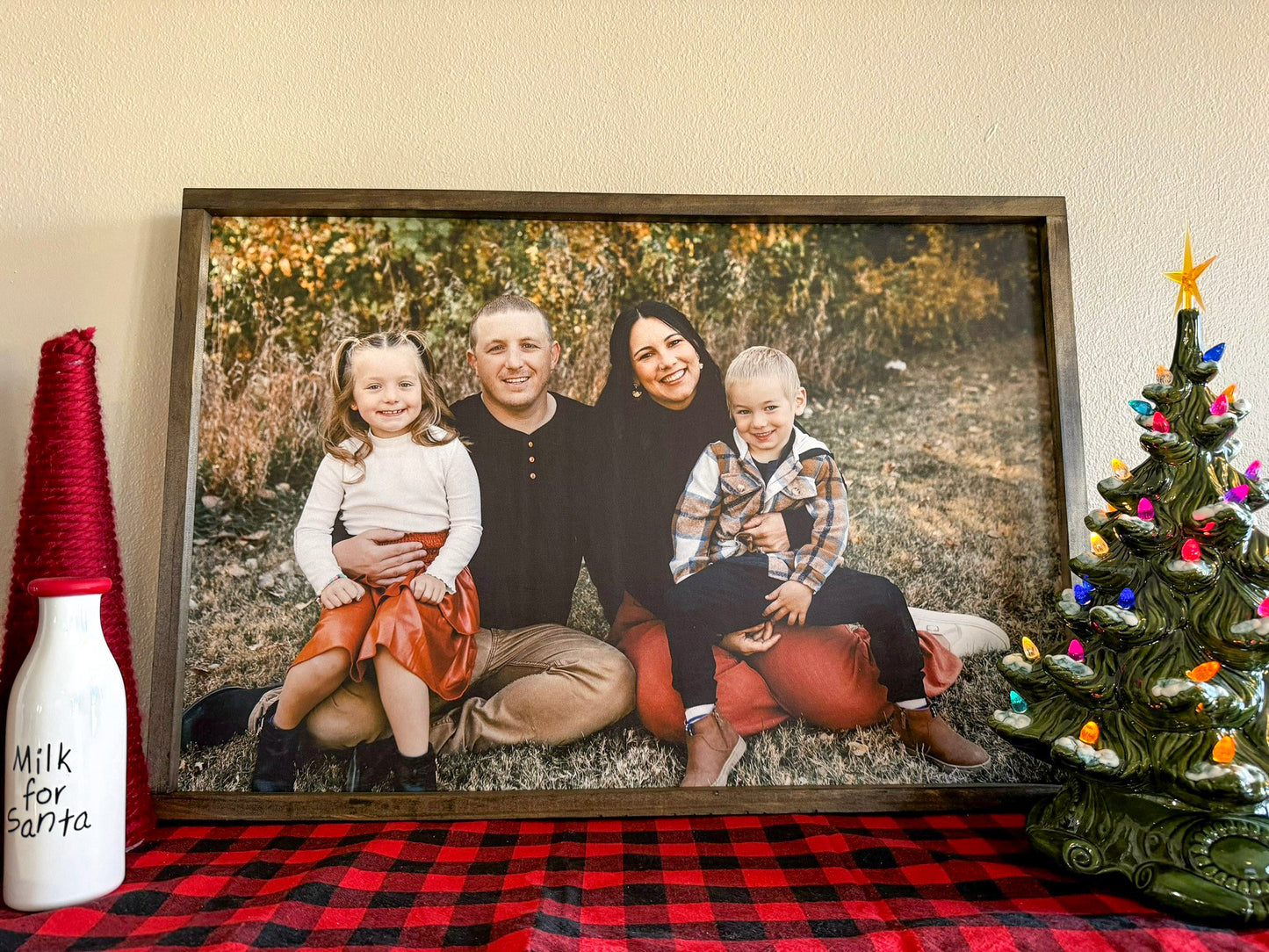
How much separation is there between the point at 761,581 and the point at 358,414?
1.91 feet

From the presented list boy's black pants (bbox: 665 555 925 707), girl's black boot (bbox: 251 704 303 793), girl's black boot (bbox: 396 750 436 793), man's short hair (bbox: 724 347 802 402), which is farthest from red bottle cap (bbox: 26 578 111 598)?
man's short hair (bbox: 724 347 802 402)

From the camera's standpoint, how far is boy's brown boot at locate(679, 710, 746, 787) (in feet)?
3.39

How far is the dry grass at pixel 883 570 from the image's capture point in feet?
3.39

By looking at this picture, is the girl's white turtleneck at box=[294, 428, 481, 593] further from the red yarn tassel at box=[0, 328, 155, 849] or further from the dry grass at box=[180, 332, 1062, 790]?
the red yarn tassel at box=[0, 328, 155, 849]

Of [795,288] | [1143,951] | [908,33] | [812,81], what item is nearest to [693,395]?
[795,288]

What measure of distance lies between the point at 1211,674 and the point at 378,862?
0.91 m

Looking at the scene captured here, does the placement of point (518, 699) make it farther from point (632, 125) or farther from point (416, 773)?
point (632, 125)

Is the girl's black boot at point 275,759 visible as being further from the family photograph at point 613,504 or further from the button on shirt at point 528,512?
the button on shirt at point 528,512

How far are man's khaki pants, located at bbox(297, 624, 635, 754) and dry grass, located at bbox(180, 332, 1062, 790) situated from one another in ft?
0.07

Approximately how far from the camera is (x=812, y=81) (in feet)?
3.81

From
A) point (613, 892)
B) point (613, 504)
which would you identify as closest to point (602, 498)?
point (613, 504)

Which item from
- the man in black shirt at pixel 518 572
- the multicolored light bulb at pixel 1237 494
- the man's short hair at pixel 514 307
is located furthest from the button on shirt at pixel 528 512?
the multicolored light bulb at pixel 1237 494

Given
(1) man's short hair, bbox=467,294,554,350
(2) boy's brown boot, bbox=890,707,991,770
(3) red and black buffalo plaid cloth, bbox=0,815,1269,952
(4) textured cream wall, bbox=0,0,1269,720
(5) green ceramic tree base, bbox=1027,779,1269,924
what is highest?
(4) textured cream wall, bbox=0,0,1269,720

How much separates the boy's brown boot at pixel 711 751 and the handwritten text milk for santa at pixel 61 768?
65cm
